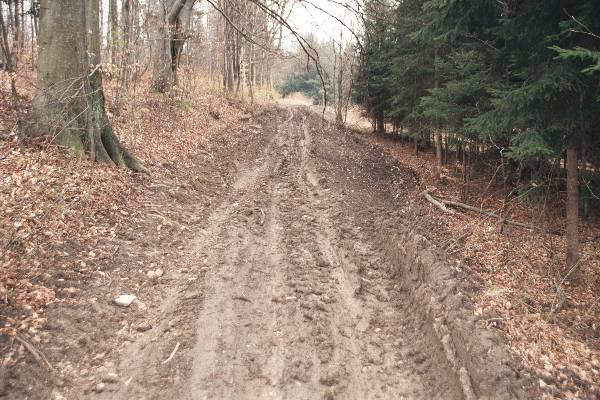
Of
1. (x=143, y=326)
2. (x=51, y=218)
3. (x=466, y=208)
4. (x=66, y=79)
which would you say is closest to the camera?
(x=143, y=326)

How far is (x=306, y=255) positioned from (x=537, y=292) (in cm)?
355

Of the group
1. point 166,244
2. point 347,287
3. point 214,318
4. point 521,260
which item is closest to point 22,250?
point 166,244

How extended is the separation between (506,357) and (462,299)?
1.01m

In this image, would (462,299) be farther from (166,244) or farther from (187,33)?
(187,33)

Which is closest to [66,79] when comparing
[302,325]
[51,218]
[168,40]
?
[51,218]

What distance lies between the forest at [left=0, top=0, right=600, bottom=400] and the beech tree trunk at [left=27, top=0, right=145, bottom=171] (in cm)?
4

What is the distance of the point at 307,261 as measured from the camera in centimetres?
667

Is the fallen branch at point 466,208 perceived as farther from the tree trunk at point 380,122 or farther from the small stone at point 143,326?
the tree trunk at point 380,122

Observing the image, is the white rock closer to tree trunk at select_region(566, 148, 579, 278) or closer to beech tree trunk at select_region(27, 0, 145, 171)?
beech tree trunk at select_region(27, 0, 145, 171)

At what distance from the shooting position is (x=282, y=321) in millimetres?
5000

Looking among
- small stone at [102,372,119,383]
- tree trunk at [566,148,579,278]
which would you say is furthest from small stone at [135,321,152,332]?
tree trunk at [566,148,579,278]

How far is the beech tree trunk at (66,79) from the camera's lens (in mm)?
7754

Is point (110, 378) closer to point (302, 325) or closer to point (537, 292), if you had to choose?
point (302, 325)

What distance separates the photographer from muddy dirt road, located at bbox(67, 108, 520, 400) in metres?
4.02
